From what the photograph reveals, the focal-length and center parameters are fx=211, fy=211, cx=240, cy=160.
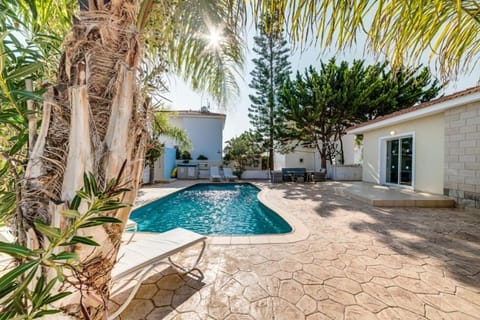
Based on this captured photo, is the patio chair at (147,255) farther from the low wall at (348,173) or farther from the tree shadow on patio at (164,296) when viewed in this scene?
the low wall at (348,173)

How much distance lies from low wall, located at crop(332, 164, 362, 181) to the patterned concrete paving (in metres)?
10.5

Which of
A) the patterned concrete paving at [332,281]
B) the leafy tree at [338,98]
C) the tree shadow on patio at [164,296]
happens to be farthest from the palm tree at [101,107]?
the leafy tree at [338,98]

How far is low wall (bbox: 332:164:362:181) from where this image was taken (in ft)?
47.9

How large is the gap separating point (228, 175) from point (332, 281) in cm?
1317

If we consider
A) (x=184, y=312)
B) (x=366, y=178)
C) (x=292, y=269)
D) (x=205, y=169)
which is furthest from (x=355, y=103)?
(x=184, y=312)

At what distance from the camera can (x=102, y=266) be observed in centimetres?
110

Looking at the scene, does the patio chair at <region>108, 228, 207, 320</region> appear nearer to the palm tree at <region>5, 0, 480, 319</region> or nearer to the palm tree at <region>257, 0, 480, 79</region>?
the palm tree at <region>5, 0, 480, 319</region>

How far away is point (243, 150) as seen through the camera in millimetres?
17141

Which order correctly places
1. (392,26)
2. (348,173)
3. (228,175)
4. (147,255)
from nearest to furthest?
(392,26) → (147,255) → (348,173) → (228,175)

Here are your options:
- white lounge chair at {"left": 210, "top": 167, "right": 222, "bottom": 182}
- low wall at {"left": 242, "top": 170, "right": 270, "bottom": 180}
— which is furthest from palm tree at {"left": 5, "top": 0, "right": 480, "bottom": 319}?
low wall at {"left": 242, "top": 170, "right": 270, "bottom": 180}

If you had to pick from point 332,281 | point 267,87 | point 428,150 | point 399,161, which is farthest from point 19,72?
point 267,87

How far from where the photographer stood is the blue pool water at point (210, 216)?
594cm

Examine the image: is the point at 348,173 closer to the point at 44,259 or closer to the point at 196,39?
the point at 196,39

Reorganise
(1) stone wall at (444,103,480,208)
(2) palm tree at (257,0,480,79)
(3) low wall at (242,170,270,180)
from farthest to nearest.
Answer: (3) low wall at (242,170,270,180) < (1) stone wall at (444,103,480,208) < (2) palm tree at (257,0,480,79)
